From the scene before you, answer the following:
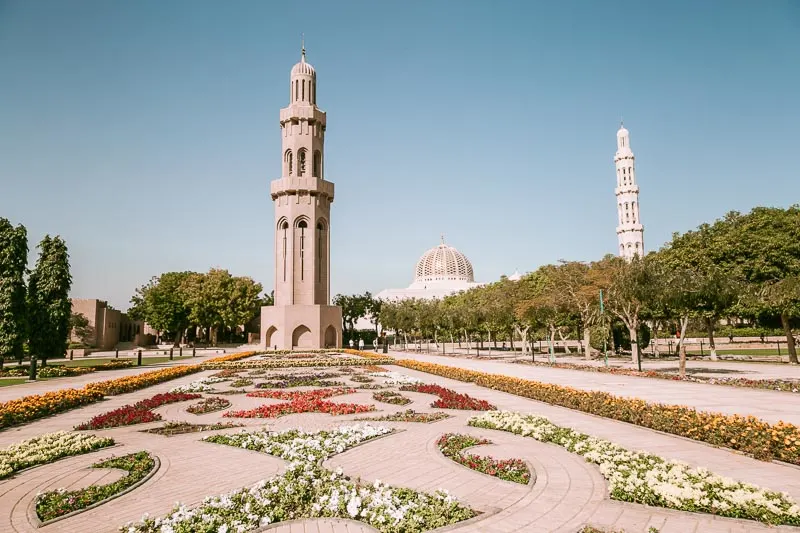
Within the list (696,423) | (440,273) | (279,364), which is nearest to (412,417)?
(696,423)

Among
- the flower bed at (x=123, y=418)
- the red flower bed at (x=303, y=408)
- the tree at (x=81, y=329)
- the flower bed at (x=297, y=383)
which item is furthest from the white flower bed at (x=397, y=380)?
the tree at (x=81, y=329)

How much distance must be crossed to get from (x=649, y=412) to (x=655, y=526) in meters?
6.21

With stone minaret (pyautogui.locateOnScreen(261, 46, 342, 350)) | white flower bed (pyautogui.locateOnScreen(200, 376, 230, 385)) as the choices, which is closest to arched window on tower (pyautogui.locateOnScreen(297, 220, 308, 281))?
stone minaret (pyautogui.locateOnScreen(261, 46, 342, 350))

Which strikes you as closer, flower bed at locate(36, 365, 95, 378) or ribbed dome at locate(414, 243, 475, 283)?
flower bed at locate(36, 365, 95, 378)

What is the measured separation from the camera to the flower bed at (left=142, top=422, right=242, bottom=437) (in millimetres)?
10797

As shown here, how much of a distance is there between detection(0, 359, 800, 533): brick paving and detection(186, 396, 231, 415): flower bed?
1.76m

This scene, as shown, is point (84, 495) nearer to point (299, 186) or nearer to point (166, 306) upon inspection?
point (299, 186)

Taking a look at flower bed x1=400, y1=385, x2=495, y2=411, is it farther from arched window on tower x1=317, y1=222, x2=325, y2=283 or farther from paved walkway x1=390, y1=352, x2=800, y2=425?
arched window on tower x1=317, y1=222, x2=325, y2=283

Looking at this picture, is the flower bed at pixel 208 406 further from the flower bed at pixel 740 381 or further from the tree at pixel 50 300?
the tree at pixel 50 300

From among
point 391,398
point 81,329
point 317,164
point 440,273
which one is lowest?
point 391,398

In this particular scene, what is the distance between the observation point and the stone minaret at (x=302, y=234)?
48562 millimetres

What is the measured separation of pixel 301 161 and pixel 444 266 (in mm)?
88396

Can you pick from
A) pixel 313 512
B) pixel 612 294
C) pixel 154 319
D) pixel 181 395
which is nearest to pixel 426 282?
pixel 154 319

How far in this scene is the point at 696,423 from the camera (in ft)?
31.9
